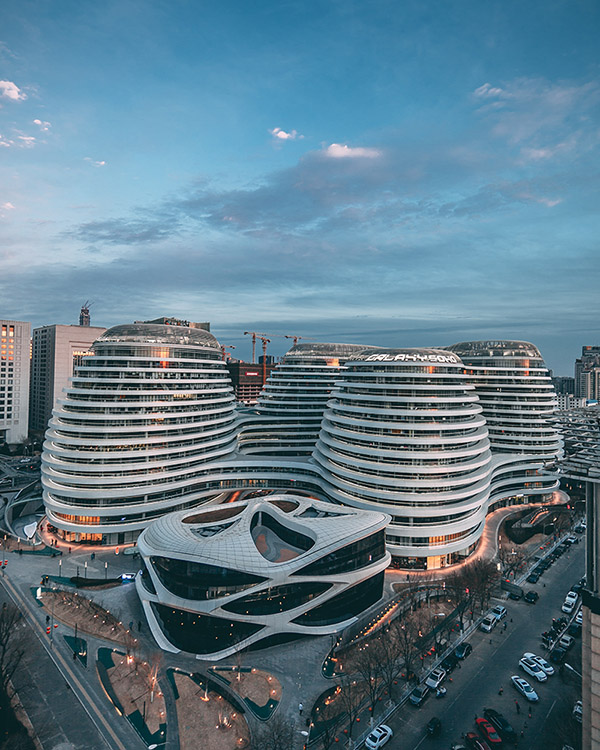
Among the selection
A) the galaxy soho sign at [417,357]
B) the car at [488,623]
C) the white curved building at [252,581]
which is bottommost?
the car at [488,623]

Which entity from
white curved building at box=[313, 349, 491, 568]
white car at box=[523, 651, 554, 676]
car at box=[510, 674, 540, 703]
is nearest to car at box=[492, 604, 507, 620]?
white car at box=[523, 651, 554, 676]

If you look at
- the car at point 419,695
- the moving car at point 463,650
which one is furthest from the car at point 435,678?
the moving car at point 463,650

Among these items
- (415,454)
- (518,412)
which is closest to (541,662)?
(415,454)

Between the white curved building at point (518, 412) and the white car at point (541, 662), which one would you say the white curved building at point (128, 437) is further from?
the white curved building at point (518, 412)

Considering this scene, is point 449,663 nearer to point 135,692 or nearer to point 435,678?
point 435,678

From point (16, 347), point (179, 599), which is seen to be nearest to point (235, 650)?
point (179, 599)

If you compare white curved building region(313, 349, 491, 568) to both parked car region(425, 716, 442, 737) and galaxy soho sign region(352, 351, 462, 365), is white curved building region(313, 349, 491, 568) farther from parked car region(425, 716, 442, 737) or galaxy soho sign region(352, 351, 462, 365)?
parked car region(425, 716, 442, 737)

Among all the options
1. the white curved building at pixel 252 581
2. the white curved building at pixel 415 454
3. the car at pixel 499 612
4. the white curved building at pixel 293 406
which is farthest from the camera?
the white curved building at pixel 293 406
